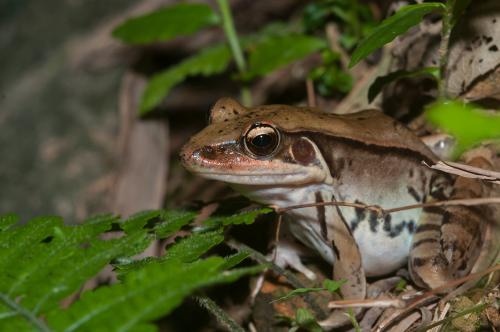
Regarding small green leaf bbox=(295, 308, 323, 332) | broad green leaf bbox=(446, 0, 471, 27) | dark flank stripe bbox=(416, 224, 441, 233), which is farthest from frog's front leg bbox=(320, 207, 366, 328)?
broad green leaf bbox=(446, 0, 471, 27)

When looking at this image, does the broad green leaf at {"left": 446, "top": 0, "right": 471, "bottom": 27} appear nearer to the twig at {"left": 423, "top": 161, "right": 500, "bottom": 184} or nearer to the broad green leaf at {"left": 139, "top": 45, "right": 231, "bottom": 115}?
the twig at {"left": 423, "top": 161, "right": 500, "bottom": 184}

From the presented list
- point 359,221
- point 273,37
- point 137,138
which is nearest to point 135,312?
point 359,221

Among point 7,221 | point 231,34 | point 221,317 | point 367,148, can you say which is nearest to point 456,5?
point 367,148

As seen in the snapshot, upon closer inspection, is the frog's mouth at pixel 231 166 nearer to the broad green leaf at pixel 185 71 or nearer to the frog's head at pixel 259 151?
the frog's head at pixel 259 151

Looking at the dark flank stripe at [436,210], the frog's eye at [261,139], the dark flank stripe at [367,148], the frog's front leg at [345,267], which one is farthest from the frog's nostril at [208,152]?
the dark flank stripe at [436,210]

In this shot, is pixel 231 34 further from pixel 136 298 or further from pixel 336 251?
pixel 136 298

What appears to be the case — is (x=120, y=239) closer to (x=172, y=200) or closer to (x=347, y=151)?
(x=347, y=151)

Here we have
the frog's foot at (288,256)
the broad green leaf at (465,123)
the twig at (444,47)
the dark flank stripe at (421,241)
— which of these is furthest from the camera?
the frog's foot at (288,256)

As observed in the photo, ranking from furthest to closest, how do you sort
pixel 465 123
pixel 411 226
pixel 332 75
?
pixel 332 75
pixel 411 226
pixel 465 123

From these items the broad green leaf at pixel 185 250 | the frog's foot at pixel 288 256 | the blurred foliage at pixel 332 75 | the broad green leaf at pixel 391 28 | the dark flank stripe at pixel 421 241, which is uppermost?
the broad green leaf at pixel 391 28
